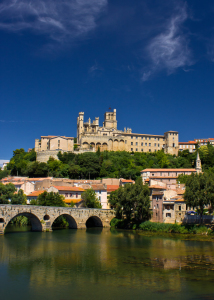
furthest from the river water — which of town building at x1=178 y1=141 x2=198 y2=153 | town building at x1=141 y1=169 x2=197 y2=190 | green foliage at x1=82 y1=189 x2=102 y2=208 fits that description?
town building at x1=178 y1=141 x2=198 y2=153

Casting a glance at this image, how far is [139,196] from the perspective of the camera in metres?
48.1

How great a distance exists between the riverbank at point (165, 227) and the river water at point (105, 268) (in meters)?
4.51

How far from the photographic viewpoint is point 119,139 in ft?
341

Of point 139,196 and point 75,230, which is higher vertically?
point 139,196

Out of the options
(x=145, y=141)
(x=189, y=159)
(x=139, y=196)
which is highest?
(x=145, y=141)

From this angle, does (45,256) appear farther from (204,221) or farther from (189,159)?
(189,159)

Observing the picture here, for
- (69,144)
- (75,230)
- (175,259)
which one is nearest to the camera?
(175,259)

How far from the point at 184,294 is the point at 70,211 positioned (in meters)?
29.9

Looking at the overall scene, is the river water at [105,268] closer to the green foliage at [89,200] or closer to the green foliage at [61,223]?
the green foliage at [61,223]

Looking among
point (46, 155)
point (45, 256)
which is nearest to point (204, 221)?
point (45, 256)

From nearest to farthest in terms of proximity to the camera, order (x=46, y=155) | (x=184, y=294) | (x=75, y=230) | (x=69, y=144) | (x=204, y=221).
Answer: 1. (x=184, y=294)
2. (x=204, y=221)
3. (x=75, y=230)
4. (x=46, y=155)
5. (x=69, y=144)

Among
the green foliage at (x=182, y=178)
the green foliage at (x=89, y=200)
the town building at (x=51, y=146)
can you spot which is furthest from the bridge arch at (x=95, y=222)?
the town building at (x=51, y=146)

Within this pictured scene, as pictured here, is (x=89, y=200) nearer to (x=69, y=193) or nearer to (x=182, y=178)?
(x=69, y=193)

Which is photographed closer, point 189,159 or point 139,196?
point 139,196
